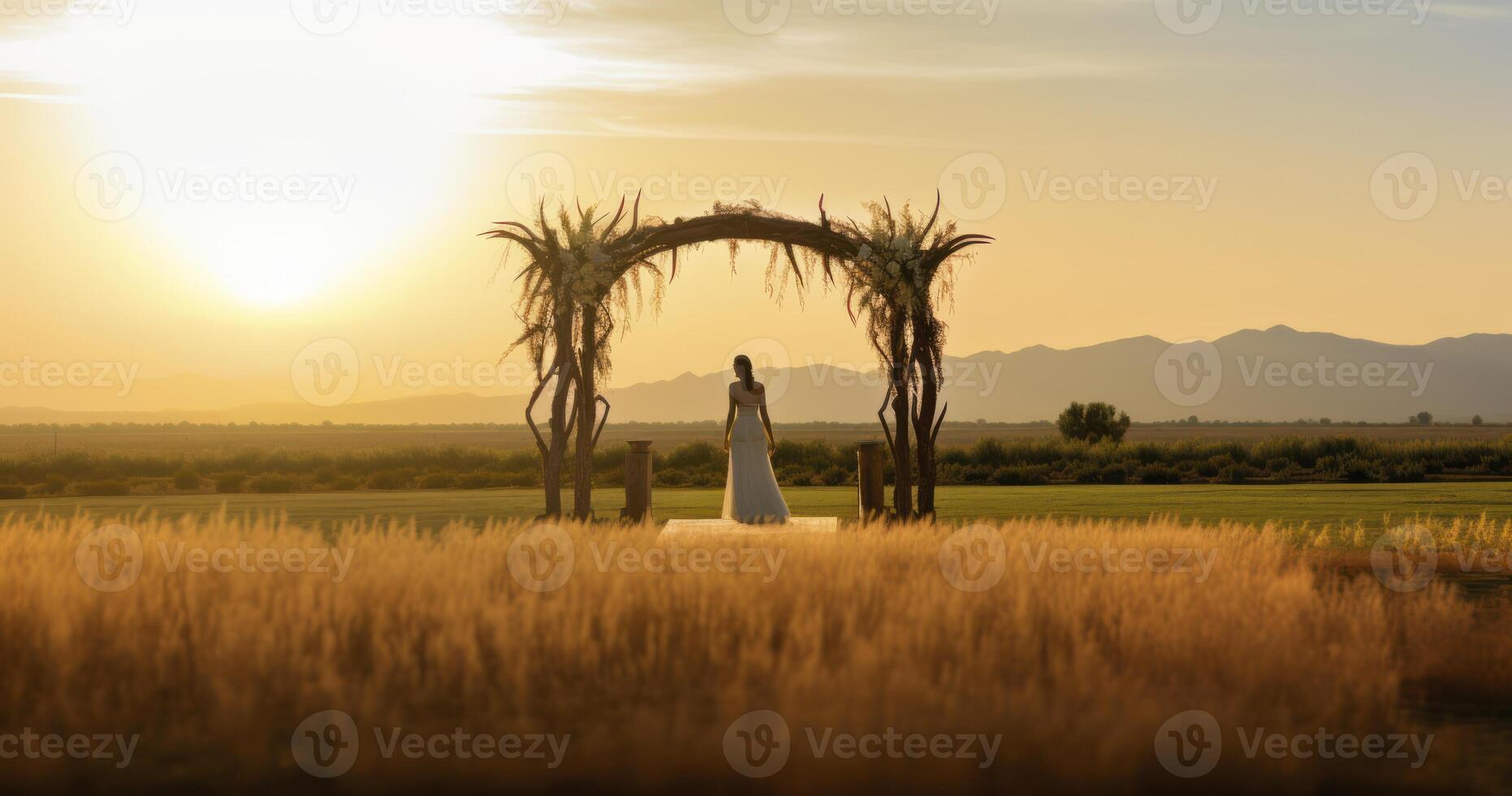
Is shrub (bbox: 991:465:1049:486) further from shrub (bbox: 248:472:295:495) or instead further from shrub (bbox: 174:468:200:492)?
shrub (bbox: 174:468:200:492)

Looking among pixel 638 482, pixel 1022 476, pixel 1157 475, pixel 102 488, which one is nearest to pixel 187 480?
pixel 102 488

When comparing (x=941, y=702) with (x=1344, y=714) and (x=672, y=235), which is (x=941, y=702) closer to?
(x=1344, y=714)

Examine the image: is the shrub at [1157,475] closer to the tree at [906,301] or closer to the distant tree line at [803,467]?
the distant tree line at [803,467]

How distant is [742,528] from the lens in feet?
53.2

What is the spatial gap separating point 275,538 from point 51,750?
3.97m

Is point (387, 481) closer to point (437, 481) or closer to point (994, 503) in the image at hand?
Answer: point (437, 481)

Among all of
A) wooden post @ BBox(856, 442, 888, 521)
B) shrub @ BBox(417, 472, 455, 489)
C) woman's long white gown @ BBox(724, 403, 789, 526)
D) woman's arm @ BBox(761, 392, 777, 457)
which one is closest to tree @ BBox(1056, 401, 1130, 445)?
shrub @ BBox(417, 472, 455, 489)

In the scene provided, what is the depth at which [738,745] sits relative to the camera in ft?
20.3

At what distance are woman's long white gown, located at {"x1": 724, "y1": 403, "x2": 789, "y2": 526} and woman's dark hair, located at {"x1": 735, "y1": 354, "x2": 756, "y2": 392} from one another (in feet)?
0.98

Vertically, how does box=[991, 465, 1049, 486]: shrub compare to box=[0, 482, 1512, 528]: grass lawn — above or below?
above

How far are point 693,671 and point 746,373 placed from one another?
Result: 9.92 metres

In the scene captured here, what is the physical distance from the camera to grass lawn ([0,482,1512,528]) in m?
25.3

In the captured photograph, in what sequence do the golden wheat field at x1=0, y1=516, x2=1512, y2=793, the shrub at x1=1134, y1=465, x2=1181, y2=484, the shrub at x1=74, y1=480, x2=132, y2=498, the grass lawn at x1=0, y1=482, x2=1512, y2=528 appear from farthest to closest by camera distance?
the shrub at x1=1134, y1=465, x2=1181, y2=484, the shrub at x1=74, y1=480, x2=132, y2=498, the grass lawn at x1=0, y1=482, x2=1512, y2=528, the golden wheat field at x1=0, y1=516, x2=1512, y2=793

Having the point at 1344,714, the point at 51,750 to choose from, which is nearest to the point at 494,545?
the point at 51,750
